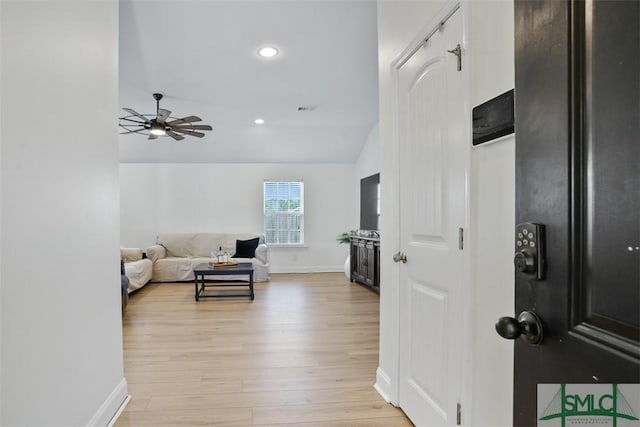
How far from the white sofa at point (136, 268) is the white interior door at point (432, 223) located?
14.7 feet

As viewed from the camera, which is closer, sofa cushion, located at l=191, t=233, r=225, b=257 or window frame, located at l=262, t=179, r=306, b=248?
sofa cushion, located at l=191, t=233, r=225, b=257

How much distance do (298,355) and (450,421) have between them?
1.59 m

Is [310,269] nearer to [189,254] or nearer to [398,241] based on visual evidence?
[189,254]

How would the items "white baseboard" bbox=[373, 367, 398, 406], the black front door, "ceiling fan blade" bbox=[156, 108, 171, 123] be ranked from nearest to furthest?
the black front door < "white baseboard" bbox=[373, 367, 398, 406] < "ceiling fan blade" bbox=[156, 108, 171, 123]

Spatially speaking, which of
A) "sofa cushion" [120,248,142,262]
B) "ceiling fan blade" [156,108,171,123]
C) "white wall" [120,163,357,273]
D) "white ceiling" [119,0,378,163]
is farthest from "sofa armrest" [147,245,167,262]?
"ceiling fan blade" [156,108,171,123]

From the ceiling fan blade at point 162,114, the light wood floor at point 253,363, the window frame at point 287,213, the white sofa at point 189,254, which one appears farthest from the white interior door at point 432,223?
the window frame at point 287,213

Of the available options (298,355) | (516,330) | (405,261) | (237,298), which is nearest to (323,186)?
(237,298)

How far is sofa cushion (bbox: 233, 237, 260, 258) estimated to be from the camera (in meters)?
6.96

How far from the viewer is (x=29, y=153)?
1.36 m

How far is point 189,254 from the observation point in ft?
23.7

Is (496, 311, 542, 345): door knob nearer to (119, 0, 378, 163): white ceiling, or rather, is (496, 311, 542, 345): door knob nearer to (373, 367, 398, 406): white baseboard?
(373, 367, 398, 406): white baseboard

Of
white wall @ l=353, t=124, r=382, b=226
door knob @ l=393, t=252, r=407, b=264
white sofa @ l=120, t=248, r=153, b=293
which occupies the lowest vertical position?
white sofa @ l=120, t=248, r=153, b=293

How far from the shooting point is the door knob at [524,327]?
2.13 ft

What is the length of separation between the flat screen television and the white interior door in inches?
167
